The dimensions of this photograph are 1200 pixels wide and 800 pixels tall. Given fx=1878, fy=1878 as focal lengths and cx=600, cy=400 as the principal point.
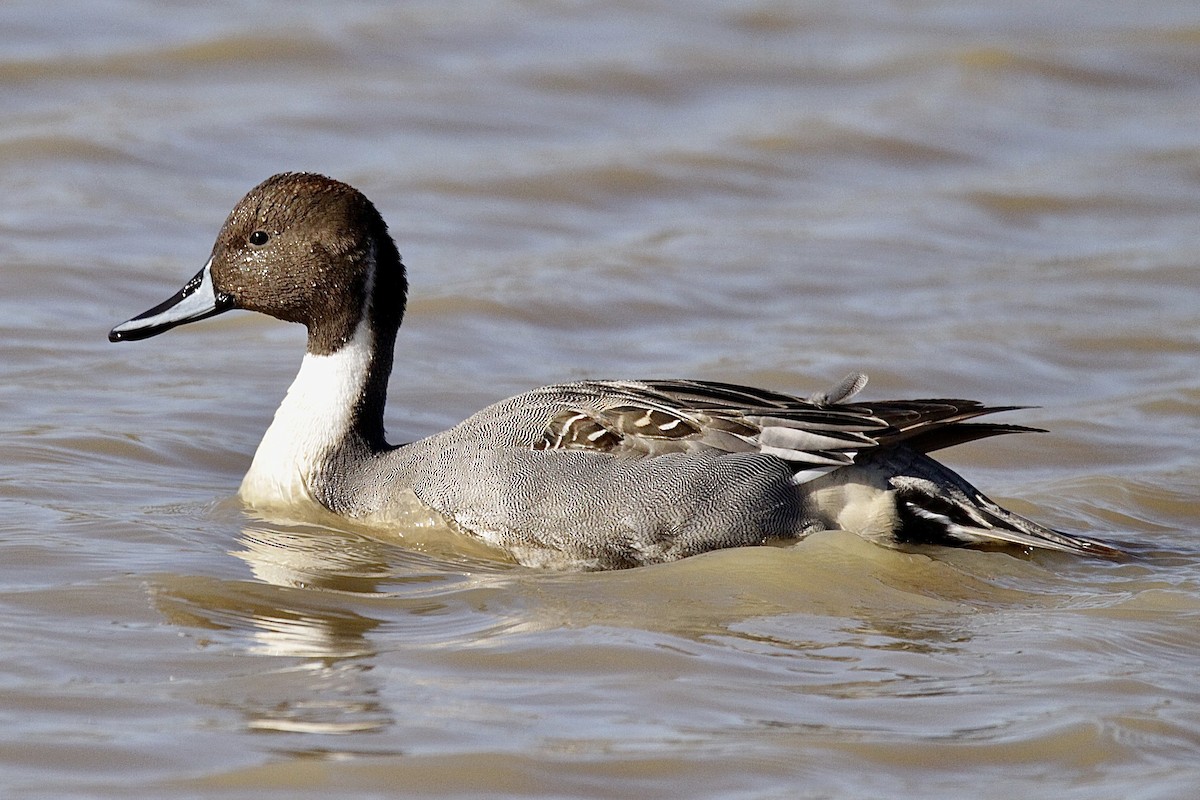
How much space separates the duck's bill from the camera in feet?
22.3

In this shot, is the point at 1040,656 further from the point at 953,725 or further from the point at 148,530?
the point at 148,530

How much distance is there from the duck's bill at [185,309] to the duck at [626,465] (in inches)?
9.9

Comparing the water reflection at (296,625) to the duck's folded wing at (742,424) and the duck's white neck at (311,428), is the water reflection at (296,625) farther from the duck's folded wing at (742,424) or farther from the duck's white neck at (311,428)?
the duck's folded wing at (742,424)

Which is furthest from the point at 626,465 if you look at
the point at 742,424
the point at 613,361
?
the point at 613,361

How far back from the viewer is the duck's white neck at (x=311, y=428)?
6547mm

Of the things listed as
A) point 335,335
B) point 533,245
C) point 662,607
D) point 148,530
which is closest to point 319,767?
point 662,607

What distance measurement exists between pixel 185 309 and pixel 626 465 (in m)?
1.85

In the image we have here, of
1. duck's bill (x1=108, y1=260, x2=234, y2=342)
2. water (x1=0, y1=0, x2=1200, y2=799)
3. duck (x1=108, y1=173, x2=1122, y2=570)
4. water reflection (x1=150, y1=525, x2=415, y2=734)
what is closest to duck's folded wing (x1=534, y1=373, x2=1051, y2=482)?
duck (x1=108, y1=173, x2=1122, y2=570)

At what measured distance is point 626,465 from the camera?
6.07m

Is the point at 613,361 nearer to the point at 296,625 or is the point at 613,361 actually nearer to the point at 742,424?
the point at 742,424

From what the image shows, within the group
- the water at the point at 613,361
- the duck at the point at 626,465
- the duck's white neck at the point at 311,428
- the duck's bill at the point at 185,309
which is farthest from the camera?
the duck's bill at the point at 185,309

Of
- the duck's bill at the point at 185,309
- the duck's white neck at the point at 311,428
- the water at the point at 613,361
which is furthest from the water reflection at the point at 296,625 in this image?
the duck's bill at the point at 185,309

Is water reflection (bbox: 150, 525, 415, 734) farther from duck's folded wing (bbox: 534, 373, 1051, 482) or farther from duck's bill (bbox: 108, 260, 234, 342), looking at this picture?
duck's bill (bbox: 108, 260, 234, 342)

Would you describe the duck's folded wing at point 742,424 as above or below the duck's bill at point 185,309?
below
